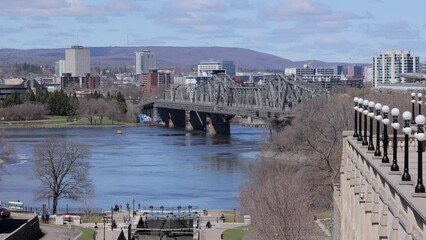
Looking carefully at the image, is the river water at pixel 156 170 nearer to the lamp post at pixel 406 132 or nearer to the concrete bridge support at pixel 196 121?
the concrete bridge support at pixel 196 121

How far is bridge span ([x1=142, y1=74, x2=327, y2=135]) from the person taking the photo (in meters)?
101

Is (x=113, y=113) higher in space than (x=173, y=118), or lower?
higher

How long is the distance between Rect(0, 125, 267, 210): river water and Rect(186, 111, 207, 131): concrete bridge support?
57.9 ft

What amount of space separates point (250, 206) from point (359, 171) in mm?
17657

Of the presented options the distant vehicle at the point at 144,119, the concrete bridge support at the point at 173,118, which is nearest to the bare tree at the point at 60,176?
the concrete bridge support at the point at 173,118

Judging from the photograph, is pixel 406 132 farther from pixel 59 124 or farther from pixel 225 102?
pixel 225 102

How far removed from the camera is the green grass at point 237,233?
3316 centimetres

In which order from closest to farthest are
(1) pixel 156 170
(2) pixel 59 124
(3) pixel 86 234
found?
(3) pixel 86 234 < (1) pixel 156 170 < (2) pixel 59 124

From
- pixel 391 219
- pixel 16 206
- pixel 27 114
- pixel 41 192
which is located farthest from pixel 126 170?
pixel 27 114

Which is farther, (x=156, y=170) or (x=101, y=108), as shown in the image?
(x=101, y=108)

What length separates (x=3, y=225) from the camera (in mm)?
31922

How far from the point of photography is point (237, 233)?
33844 mm

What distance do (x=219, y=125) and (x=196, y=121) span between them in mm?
13219

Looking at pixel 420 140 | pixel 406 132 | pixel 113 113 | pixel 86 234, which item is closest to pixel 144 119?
pixel 113 113
